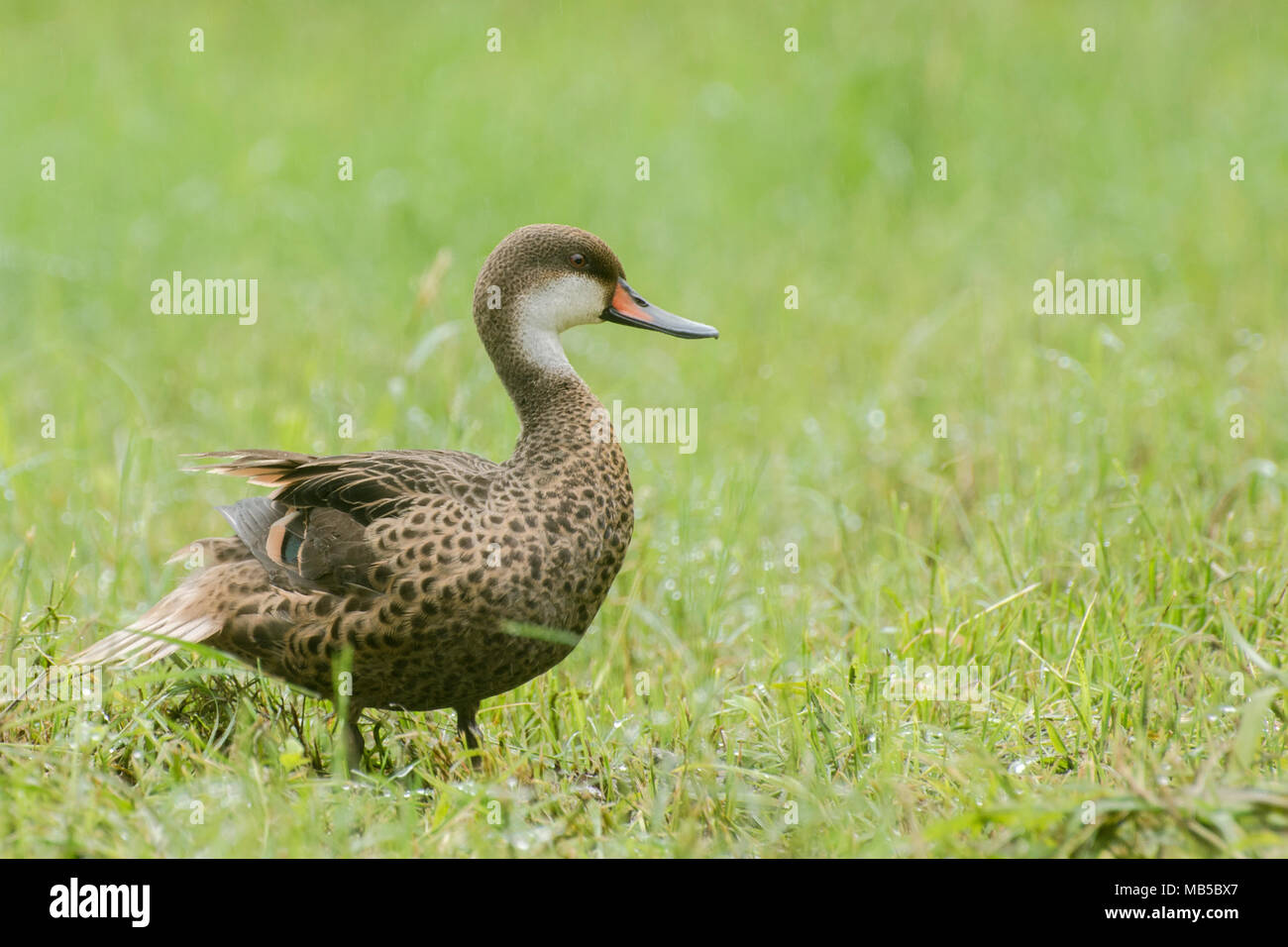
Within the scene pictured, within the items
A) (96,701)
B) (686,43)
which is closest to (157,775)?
(96,701)

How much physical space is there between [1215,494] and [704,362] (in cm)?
230

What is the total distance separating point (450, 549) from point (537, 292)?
28.1 inches

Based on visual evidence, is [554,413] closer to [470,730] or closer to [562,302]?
[562,302]

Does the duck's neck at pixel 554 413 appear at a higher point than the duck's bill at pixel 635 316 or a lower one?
lower

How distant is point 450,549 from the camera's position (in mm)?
2992

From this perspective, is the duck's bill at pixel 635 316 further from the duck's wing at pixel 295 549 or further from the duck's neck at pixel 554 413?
the duck's wing at pixel 295 549

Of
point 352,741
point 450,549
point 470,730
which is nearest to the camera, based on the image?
point 450,549

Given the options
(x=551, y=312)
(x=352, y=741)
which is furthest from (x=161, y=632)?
(x=551, y=312)

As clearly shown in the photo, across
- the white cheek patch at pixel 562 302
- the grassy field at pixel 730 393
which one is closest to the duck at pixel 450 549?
the white cheek patch at pixel 562 302

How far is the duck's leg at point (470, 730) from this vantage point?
10.7 feet

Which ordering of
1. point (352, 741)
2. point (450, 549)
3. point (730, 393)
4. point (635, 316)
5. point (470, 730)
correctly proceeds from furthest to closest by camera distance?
1. point (730, 393)
2. point (635, 316)
3. point (470, 730)
4. point (352, 741)
5. point (450, 549)

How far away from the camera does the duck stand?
2.98m

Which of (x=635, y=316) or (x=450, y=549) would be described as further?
(x=635, y=316)

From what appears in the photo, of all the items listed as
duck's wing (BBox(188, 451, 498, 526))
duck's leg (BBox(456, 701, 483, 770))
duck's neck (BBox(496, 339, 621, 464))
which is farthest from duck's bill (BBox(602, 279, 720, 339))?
duck's leg (BBox(456, 701, 483, 770))
